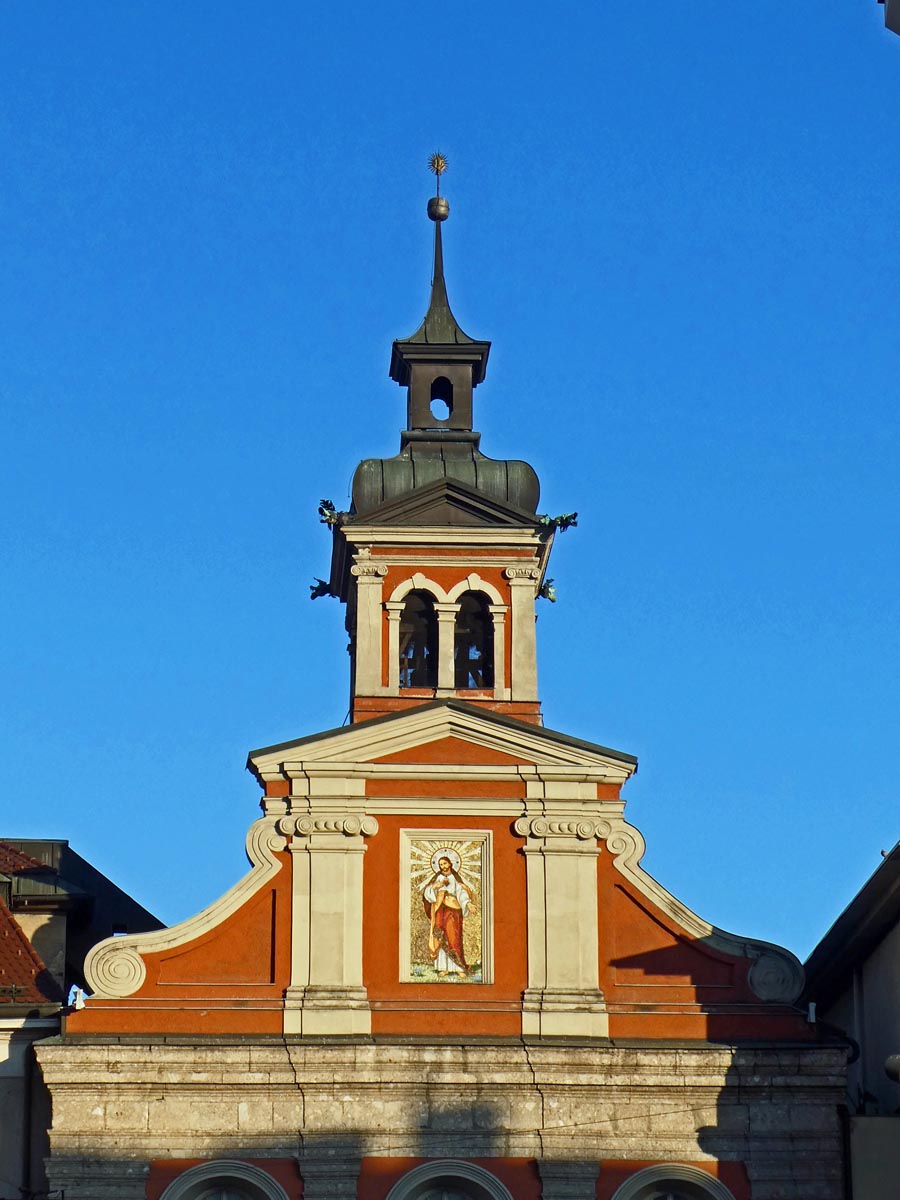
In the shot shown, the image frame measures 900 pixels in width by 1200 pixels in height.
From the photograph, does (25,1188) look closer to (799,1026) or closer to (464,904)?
(464,904)

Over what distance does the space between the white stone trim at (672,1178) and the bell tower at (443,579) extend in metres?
7.06

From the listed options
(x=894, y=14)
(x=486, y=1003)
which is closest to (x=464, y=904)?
(x=486, y=1003)

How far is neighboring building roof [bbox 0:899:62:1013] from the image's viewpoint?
33.6 metres

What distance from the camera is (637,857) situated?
111 feet

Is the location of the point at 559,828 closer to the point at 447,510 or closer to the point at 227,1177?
the point at 447,510

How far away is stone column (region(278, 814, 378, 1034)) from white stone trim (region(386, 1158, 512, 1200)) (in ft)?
6.49

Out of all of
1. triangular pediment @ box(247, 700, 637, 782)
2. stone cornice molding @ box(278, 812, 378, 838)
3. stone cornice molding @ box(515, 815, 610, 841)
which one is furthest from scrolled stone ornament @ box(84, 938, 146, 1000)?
stone cornice molding @ box(515, 815, 610, 841)

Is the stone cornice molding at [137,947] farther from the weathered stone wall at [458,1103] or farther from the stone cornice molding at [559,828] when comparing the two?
the stone cornice molding at [559,828]

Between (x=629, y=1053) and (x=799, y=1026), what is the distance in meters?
2.34

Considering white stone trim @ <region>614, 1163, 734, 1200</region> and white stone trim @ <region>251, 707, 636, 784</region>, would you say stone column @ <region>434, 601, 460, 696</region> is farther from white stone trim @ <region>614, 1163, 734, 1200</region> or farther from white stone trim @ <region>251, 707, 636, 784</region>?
white stone trim @ <region>614, 1163, 734, 1200</region>

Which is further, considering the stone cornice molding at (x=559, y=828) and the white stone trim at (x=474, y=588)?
the white stone trim at (x=474, y=588)

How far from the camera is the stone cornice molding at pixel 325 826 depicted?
33562 mm

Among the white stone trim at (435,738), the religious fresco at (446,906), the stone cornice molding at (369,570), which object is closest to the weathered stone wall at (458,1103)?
the religious fresco at (446,906)

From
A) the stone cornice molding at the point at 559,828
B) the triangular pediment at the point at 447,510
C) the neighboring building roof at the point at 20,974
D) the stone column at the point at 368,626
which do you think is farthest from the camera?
the triangular pediment at the point at 447,510
